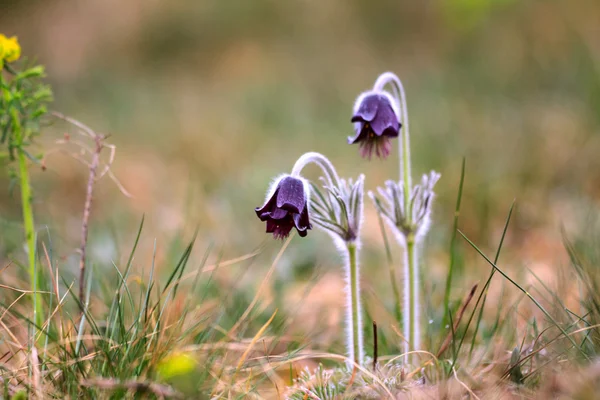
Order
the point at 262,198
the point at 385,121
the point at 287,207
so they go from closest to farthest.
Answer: the point at 287,207 → the point at 385,121 → the point at 262,198

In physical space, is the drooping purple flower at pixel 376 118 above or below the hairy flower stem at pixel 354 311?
above

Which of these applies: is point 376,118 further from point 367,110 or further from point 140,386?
point 140,386

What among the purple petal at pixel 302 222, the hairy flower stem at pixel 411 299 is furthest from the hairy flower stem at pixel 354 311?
the purple petal at pixel 302 222

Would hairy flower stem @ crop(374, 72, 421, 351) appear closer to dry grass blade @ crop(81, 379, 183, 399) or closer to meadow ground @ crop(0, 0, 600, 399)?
meadow ground @ crop(0, 0, 600, 399)

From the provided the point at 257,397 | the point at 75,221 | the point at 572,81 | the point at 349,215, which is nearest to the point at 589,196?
the point at 572,81

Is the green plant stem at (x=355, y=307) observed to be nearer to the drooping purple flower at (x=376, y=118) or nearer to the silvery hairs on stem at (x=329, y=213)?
the silvery hairs on stem at (x=329, y=213)

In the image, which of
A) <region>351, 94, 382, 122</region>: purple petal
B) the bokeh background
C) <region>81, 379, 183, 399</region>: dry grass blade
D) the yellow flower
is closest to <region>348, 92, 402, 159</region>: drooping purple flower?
<region>351, 94, 382, 122</region>: purple petal

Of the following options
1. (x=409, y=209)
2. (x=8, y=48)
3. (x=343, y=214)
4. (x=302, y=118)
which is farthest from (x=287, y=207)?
(x=302, y=118)
